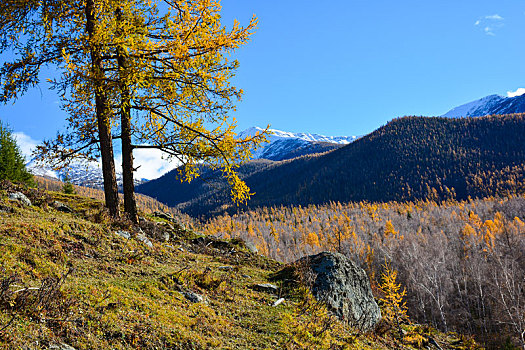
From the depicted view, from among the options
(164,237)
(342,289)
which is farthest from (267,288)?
(164,237)

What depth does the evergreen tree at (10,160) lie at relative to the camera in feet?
94.8

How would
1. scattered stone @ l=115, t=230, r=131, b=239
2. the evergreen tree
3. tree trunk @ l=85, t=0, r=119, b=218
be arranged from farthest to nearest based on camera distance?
the evergreen tree → tree trunk @ l=85, t=0, r=119, b=218 → scattered stone @ l=115, t=230, r=131, b=239

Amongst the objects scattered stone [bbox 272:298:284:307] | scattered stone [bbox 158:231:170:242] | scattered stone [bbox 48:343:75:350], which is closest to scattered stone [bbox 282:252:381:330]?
scattered stone [bbox 272:298:284:307]

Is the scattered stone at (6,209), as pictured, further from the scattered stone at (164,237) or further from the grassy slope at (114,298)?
the scattered stone at (164,237)

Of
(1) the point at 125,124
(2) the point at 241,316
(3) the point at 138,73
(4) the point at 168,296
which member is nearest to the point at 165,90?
(3) the point at 138,73

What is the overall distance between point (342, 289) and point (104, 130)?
928 cm

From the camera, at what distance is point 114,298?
496cm

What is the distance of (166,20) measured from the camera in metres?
9.88

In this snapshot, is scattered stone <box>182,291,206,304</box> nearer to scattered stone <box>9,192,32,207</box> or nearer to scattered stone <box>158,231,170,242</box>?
scattered stone <box>158,231,170,242</box>

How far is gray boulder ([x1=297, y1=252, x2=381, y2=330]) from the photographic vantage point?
8844 millimetres

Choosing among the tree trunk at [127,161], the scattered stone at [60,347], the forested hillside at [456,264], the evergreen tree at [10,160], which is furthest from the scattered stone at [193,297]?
the evergreen tree at [10,160]

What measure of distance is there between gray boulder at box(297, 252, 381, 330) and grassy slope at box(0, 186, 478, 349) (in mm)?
973

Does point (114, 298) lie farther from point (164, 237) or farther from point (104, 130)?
point (164, 237)

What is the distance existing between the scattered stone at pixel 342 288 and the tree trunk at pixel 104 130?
22.0ft
